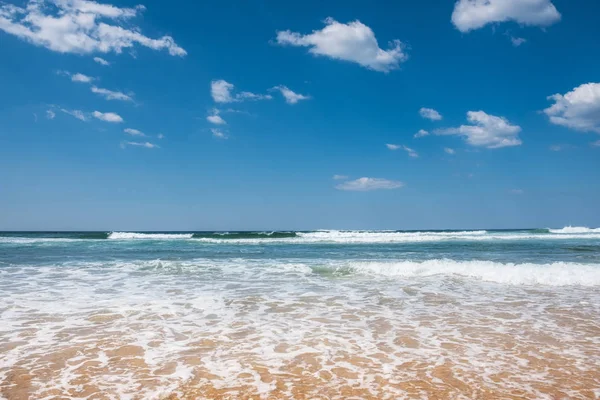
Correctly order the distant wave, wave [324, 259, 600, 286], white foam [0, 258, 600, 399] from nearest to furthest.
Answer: white foam [0, 258, 600, 399], wave [324, 259, 600, 286], the distant wave

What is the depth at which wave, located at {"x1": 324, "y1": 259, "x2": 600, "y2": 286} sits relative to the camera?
1123 centimetres

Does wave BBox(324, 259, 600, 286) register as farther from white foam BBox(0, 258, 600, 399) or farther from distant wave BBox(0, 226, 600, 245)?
distant wave BBox(0, 226, 600, 245)

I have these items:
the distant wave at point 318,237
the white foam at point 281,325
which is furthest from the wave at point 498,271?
the distant wave at point 318,237

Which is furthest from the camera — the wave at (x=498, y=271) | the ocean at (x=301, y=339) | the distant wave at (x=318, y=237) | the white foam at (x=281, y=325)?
the distant wave at (x=318, y=237)

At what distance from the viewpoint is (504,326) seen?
21.5 ft

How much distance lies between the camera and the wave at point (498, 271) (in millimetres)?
11234

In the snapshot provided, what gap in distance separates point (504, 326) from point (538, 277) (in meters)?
6.00

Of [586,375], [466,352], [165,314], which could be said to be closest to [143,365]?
[165,314]

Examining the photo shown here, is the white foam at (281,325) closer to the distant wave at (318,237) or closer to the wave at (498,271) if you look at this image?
the wave at (498,271)

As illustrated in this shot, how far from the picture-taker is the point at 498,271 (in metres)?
12.2

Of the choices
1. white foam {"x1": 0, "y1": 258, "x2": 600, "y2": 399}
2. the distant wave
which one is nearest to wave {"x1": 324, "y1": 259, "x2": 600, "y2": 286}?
white foam {"x1": 0, "y1": 258, "x2": 600, "y2": 399}

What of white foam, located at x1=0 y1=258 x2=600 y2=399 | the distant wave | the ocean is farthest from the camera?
the distant wave

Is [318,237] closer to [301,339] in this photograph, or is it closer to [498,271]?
[498,271]

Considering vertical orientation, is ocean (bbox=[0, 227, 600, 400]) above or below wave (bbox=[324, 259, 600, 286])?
below
